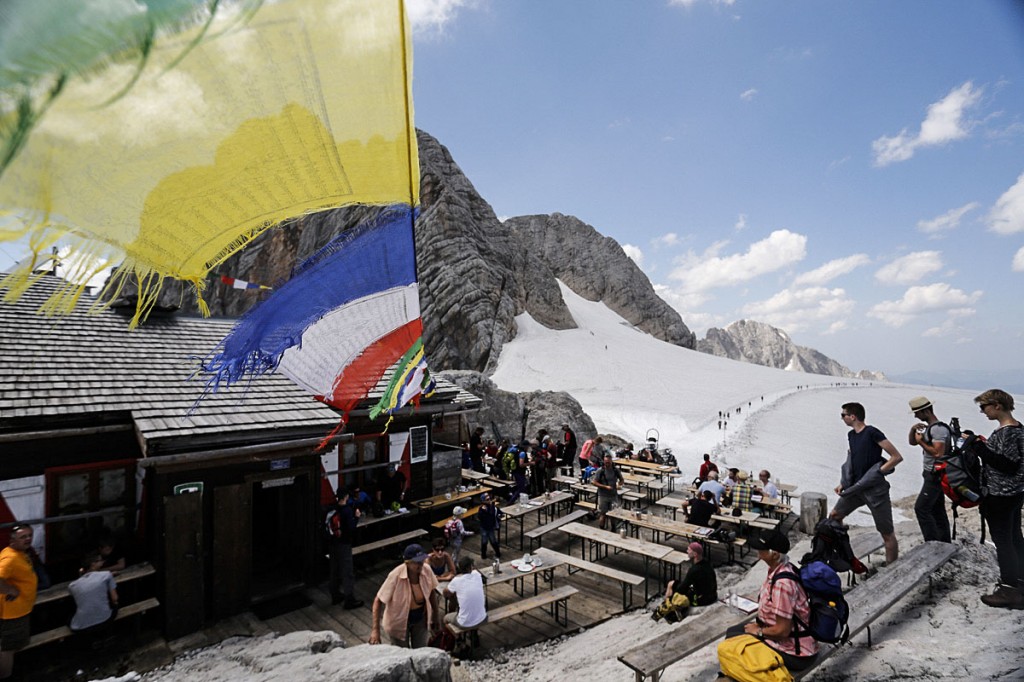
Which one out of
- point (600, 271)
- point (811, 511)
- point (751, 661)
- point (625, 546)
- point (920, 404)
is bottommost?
point (811, 511)

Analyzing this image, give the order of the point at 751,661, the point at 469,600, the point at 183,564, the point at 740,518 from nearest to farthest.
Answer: the point at 751,661
the point at 469,600
the point at 183,564
the point at 740,518

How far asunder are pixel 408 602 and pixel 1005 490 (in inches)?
237

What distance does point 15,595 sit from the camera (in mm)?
5238

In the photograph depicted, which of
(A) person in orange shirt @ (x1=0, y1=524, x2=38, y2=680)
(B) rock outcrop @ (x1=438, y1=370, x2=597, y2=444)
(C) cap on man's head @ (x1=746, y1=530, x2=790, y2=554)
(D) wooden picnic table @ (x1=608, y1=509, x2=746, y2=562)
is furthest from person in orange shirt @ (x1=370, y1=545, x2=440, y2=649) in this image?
(B) rock outcrop @ (x1=438, y1=370, x2=597, y2=444)

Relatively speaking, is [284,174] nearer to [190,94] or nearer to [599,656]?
[190,94]

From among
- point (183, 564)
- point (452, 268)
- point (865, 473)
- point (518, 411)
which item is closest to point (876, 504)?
point (865, 473)

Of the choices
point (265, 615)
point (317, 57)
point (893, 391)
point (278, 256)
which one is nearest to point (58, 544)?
point (265, 615)

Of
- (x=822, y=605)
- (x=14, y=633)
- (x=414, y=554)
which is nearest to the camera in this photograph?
(x=822, y=605)

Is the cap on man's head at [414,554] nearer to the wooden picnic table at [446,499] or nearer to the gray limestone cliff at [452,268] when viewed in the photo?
the wooden picnic table at [446,499]

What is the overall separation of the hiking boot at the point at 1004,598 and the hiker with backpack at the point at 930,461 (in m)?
1.26

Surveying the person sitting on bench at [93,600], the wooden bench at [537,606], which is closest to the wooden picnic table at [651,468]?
the wooden bench at [537,606]

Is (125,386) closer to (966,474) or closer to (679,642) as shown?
(679,642)

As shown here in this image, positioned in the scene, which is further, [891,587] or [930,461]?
[930,461]

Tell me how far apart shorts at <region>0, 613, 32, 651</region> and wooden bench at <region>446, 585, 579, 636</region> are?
15.6ft
